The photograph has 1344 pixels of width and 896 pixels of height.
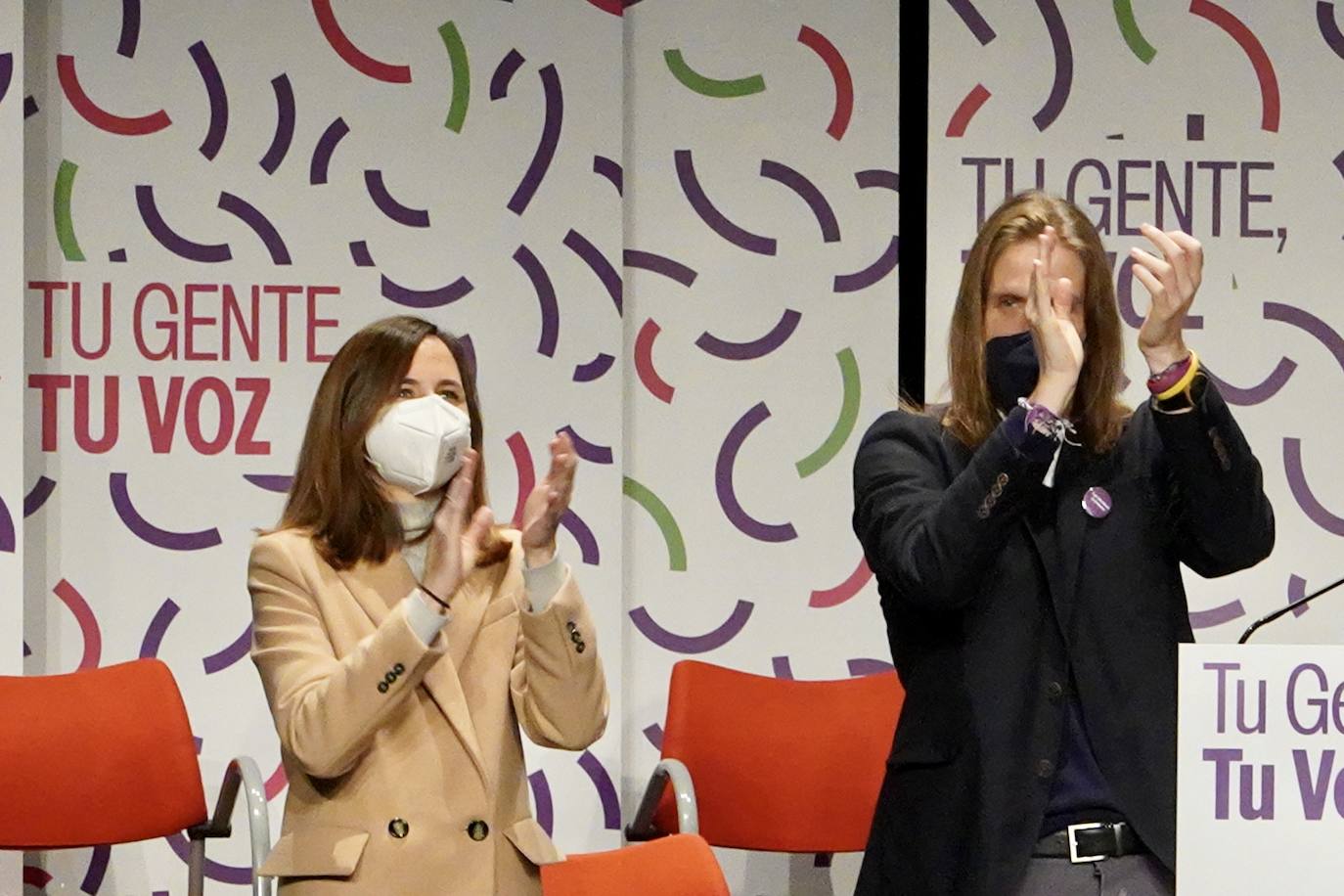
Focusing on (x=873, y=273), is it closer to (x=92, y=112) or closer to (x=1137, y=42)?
(x=1137, y=42)

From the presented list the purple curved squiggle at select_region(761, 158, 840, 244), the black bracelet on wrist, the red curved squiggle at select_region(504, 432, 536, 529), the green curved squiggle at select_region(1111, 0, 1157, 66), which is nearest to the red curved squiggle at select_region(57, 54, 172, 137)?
the red curved squiggle at select_region(504, 432, 536, 529)

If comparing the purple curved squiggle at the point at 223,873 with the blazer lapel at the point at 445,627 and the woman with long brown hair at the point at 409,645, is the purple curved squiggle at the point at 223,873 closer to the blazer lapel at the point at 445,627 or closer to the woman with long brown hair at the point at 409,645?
the woman with long brown hair at the point at 409,645

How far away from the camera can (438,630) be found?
2617mm

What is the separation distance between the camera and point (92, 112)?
436 cm

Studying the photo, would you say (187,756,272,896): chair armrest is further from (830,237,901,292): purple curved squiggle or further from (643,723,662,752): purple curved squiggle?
(830,237,901,292): purple curved squiggle

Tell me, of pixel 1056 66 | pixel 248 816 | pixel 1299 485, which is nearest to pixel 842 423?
pixel 1056 66

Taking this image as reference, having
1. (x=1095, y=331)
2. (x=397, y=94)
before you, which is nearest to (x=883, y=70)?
(x=397, y=94)

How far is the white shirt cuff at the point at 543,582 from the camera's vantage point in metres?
2.69

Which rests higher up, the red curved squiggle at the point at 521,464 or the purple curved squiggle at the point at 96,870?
the red curved squiggle at the point at 521,464

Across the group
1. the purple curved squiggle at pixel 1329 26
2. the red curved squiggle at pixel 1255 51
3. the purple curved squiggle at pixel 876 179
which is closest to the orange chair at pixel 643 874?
the purple curved squiggle at pixel 876 179

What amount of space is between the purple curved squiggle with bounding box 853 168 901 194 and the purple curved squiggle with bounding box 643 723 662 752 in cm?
155

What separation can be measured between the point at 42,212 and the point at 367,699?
7.55ft

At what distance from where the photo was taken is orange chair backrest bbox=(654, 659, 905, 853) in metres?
4.02

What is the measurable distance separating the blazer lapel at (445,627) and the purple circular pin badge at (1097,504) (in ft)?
3.35
